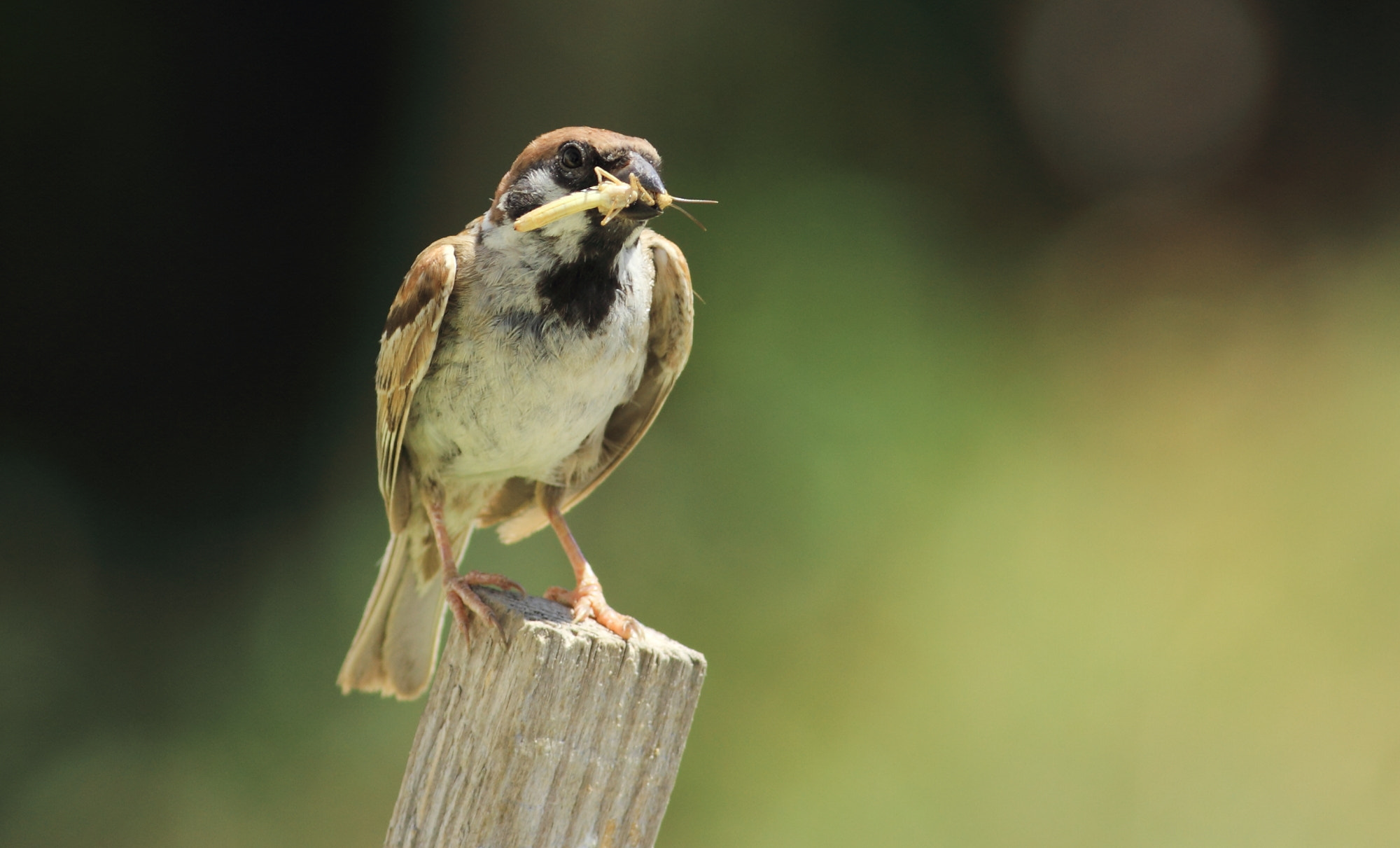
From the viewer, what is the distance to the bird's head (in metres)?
2.32

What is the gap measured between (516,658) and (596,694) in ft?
0.44

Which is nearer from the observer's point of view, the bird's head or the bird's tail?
the bird's head

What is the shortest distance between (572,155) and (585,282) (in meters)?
0.26

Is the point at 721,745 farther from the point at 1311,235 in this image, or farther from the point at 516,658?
the point at 1311,235

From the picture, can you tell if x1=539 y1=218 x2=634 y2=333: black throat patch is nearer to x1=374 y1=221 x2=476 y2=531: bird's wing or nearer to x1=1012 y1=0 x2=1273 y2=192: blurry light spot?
x1=374 y1=221 x2=476 y2=531: bird's wing

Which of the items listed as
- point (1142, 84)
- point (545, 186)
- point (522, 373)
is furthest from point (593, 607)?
point (1142, 84)

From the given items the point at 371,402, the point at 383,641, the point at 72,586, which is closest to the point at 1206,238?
the point at 371,402

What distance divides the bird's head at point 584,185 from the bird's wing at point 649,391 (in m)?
0.28

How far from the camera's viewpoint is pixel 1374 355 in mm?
5027

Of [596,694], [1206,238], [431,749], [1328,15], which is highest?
[1328,15]

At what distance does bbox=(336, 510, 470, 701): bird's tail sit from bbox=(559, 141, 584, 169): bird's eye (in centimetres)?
95


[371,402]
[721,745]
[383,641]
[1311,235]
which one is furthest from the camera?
[1311,235]

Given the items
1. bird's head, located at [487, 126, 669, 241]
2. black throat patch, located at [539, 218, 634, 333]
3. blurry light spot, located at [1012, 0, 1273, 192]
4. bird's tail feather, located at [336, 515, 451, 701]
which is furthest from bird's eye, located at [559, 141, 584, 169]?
blurry light spot, located at [1012, 0, 1273, 192]

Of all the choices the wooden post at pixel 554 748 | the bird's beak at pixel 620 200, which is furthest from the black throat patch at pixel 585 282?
the wooden post at pixel 554 748
